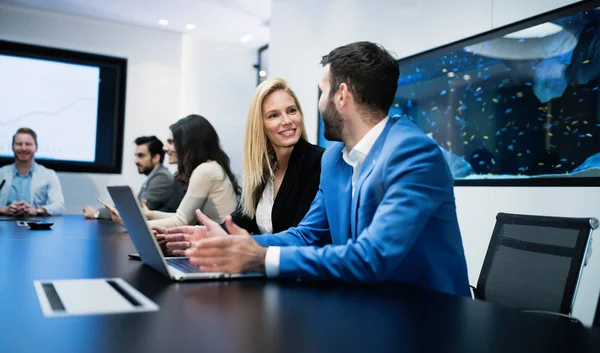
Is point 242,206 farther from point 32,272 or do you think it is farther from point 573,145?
point 573,145

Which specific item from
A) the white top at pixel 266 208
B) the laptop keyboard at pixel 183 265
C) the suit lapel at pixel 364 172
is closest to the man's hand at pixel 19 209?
the white top at pixel 266 208

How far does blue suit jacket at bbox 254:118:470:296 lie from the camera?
1.12m

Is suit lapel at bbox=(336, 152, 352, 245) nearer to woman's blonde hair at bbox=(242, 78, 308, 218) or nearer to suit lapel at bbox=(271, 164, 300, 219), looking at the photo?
suit lapel at bbox=(271, 164, 300, 219)

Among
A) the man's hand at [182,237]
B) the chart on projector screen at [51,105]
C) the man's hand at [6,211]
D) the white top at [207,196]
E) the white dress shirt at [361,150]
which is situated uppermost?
the chart on projector screen at [51,105]

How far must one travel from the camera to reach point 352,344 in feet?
2.13

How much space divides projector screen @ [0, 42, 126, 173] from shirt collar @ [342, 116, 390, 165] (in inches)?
207

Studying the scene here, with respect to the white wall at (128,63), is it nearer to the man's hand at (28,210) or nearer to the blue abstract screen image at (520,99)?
the man's hand at (28,210)

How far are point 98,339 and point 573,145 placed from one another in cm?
266

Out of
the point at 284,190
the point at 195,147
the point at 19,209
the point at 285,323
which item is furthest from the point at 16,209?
the point at 285,323

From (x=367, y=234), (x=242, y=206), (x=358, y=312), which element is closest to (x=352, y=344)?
(x=358, y=312)

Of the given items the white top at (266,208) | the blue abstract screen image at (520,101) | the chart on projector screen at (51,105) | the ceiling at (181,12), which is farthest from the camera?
the chart on projector screen at (51,105)

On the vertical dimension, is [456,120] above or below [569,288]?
above

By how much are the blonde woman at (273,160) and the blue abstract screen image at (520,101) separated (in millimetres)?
1330

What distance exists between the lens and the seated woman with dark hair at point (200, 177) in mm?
2984
